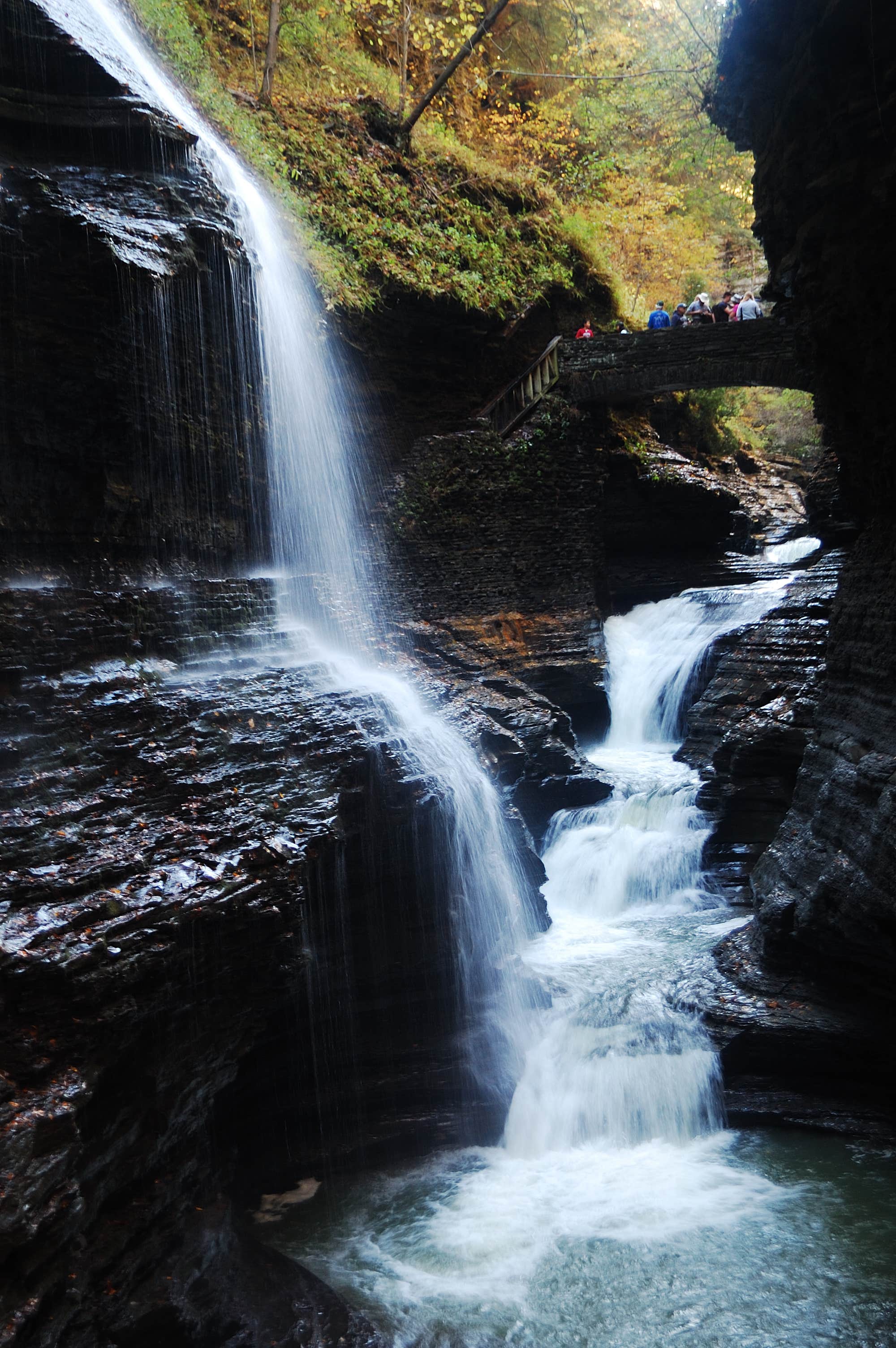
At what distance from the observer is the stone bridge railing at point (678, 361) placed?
1379cm

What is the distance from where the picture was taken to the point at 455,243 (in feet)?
47.9

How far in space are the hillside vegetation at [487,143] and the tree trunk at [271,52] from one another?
323 millimetres

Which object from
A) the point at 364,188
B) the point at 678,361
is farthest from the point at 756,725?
the point at 364,188

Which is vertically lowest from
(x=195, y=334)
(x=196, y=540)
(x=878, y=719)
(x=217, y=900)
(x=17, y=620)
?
(x=217, y=900)

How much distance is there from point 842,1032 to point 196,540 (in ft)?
26.3

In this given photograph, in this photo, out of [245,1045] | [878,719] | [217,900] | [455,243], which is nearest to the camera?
[217,900]

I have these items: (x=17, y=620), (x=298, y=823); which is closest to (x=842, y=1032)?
(x=298, y=823)

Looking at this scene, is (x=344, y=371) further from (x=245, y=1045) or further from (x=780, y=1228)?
(x=780, y=1228)

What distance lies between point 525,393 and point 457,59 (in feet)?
18.4

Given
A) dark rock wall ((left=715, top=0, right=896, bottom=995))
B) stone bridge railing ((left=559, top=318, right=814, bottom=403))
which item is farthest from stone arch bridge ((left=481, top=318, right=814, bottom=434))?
dark rock wall ((left=715, top=0, right=896, bottom=995))

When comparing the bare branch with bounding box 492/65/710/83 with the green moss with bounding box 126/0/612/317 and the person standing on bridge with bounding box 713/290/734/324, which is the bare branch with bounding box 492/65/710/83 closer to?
the green moss with bounding box 126/0/612/317

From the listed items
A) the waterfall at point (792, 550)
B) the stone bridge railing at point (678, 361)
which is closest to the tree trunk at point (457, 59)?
the stone bridge railing at point (678, 361)

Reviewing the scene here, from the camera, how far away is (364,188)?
45.5ft

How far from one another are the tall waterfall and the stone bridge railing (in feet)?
15.4
